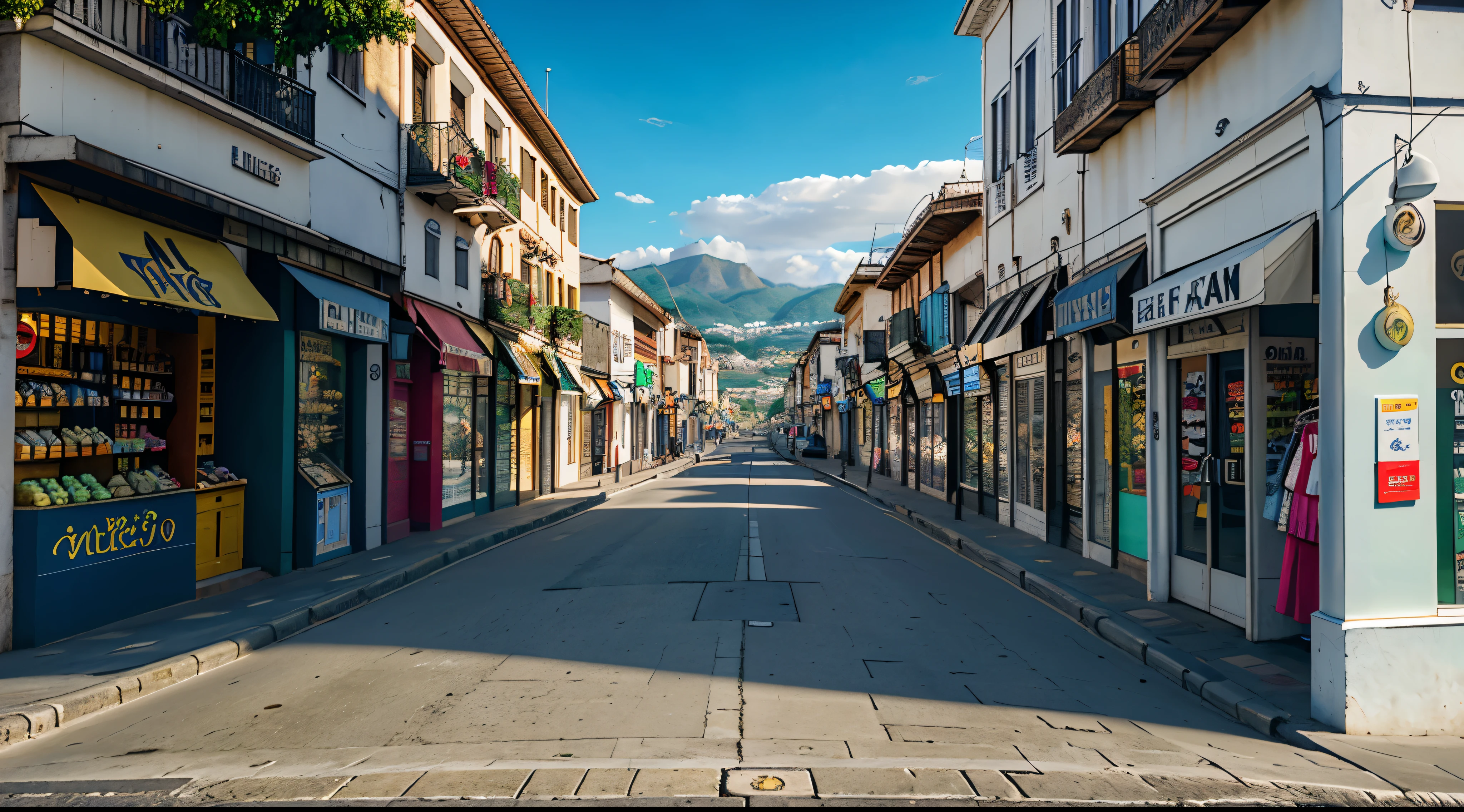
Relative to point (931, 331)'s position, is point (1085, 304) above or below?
below

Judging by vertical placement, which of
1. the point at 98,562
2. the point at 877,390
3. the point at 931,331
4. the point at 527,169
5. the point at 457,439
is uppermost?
the point at 527,169

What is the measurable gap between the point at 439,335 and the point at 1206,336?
12.1 metres

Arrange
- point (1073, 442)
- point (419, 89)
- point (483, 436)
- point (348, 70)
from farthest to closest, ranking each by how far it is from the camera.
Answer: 1. point (483, 436)
2. point (419, 89)
3. point (1073, 442)
4. point (348, 70)

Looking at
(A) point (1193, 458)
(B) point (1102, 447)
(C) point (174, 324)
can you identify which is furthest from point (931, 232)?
(C) point (174, 324)

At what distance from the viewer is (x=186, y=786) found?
4.30 m

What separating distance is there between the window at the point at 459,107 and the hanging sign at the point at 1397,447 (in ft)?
53.3

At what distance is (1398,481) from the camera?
5285mm

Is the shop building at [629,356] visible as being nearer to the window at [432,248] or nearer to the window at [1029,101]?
the window at [432,248]

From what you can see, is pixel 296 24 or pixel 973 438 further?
pixel 973 438

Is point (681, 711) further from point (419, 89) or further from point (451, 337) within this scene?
point (419, 89)

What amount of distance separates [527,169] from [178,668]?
59.9ft

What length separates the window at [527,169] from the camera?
2181cm

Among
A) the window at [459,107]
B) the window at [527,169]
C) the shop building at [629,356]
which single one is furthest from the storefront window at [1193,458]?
the shop building at [629,356]

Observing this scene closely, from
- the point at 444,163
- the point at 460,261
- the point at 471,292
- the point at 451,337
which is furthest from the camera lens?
the point at 471,292
